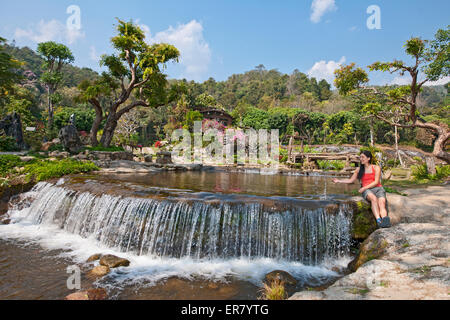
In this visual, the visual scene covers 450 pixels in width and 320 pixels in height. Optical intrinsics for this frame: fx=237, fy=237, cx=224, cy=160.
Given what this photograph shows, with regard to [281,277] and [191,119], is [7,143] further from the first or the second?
[191,119]

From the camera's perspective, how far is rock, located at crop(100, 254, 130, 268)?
5031 millimetres

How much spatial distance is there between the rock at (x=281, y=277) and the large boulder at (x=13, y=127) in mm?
19589

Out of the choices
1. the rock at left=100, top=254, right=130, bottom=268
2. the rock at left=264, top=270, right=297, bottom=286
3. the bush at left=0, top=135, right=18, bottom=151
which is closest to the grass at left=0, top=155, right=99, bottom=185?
the rock at left=100, top=254, right=130, bottom=268

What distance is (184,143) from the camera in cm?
2962

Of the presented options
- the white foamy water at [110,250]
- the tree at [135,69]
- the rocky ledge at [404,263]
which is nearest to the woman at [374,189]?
the rocky ledge at [404,263]

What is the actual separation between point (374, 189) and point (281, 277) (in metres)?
3.16

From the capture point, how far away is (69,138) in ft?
51.0

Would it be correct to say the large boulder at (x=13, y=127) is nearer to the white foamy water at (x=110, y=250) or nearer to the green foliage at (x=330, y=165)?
the white foamy water at (x=110, y=250)

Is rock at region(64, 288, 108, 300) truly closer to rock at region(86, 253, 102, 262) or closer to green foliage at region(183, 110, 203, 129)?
rock at region(86, 253, 102, 262)

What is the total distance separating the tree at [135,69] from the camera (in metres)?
17.5

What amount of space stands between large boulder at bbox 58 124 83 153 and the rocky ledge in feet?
55.6

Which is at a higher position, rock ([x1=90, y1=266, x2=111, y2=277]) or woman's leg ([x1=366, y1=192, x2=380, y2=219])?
woman's leg ([x1=366, y1=192, x2=380, y2=219])
